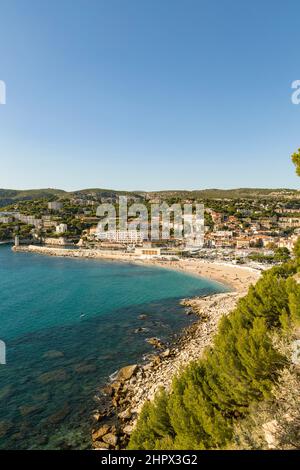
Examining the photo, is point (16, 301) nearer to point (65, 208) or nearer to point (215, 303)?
point (215, 303)

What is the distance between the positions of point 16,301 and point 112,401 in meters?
16.7

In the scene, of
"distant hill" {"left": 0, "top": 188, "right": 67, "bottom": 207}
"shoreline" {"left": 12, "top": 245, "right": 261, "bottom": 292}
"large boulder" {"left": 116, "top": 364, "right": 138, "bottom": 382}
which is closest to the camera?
"large boulder" {"left": 116, "top": 364, "right": 138, "bottom": 382}

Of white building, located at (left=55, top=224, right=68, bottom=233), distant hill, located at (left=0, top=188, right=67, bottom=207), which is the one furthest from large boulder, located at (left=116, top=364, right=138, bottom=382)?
distant hill, located at (left=0, top=188, right=67, bottom=207)

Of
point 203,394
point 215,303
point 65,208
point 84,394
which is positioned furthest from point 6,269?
point 65,208

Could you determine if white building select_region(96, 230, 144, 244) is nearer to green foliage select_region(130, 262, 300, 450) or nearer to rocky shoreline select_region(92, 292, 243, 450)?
rocky shoreline select_region(92, 292, 243, 450)

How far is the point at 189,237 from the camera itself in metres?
60.6

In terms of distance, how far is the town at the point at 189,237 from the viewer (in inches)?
1933

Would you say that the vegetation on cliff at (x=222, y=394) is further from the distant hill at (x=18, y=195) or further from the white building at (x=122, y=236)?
the distant hill at (x=18, y=195)

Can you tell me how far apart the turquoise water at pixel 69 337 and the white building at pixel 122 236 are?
2615cm

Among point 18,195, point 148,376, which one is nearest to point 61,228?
point 148,376

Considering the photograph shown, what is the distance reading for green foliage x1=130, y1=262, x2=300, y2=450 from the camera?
18.7ft

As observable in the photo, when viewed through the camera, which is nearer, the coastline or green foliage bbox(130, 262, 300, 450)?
green foliage bbox(130, 262, 300, 450)

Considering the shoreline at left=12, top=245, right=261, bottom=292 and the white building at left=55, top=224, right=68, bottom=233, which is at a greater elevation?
the white building at left=55, top=224, right=68, bottom=233

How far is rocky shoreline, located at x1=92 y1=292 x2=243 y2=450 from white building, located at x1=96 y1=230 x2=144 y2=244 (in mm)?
44920
